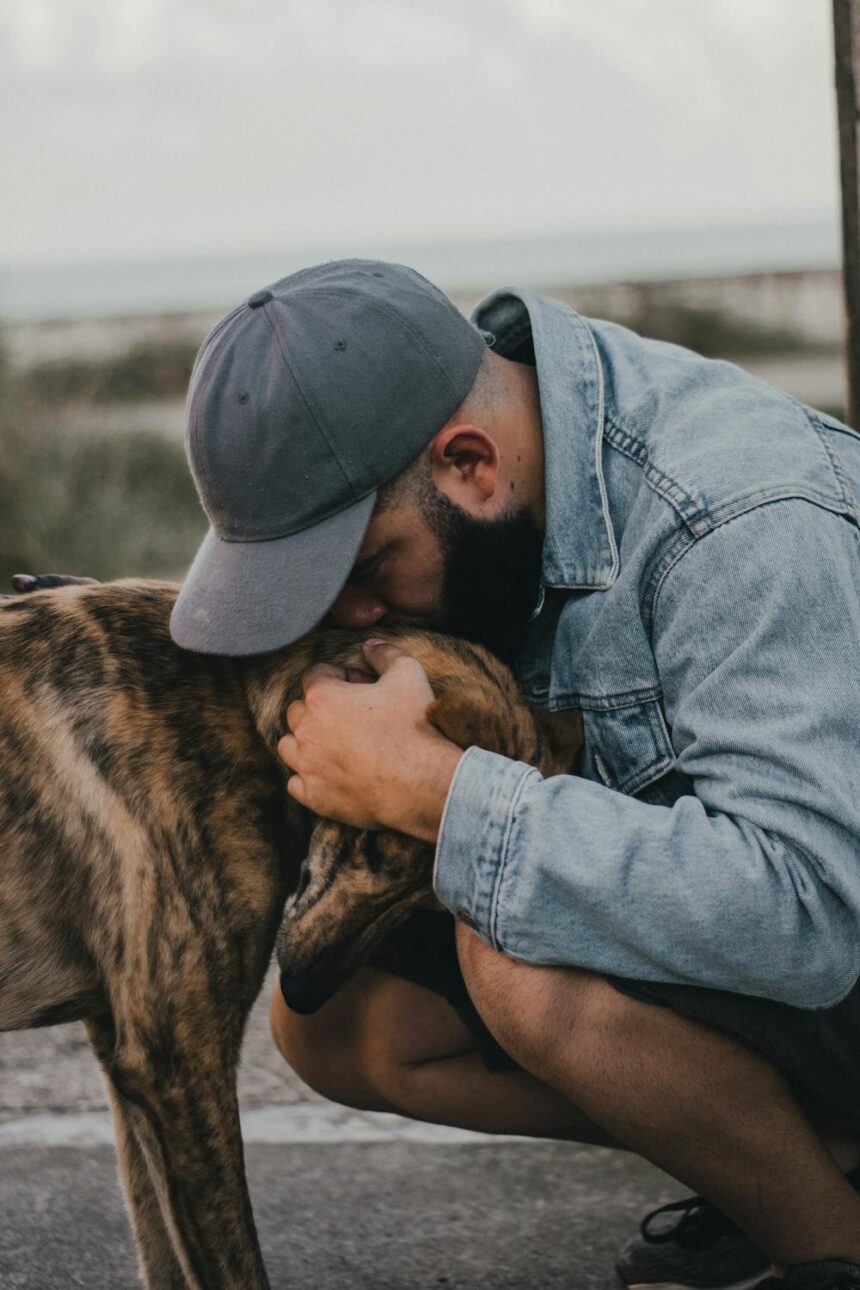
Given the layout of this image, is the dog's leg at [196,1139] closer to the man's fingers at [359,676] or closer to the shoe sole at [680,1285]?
the man's fingers at [359,676]

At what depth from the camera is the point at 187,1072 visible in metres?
A: 2.29

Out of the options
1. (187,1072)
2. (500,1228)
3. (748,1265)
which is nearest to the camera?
(187,1072)

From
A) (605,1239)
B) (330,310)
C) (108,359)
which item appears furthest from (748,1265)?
(108,359)

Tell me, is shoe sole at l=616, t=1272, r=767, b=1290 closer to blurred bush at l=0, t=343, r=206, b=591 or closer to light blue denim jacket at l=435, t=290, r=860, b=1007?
light blue denim jacket at l=435, t=290, r=860, b=1007

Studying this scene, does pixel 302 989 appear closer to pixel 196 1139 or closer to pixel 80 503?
pixel 196 1139

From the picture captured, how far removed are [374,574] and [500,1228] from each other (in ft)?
4.19

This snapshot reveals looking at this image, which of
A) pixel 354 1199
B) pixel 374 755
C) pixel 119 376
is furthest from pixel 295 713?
pixel 119 376

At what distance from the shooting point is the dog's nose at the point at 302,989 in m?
2.36

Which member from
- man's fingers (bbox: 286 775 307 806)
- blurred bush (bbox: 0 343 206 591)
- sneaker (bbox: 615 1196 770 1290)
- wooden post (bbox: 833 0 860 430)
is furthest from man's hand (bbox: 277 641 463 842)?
blurred bush (bbox: 0 343 206 591)

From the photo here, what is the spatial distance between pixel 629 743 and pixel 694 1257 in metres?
0.95

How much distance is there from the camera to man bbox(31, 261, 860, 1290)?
83.0 inches

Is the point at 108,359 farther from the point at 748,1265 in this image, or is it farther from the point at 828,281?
the point at 748,1265

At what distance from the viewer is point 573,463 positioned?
8.09ft

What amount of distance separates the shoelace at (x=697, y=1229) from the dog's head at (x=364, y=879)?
0.79m
